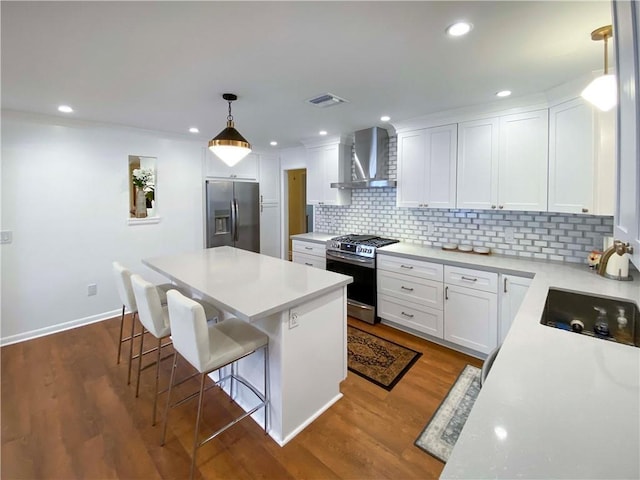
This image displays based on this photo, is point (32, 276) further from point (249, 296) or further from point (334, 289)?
point (334, 289)

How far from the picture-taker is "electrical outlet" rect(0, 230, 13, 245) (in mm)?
3072

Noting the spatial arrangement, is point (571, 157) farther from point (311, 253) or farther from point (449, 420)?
point (311, 253)

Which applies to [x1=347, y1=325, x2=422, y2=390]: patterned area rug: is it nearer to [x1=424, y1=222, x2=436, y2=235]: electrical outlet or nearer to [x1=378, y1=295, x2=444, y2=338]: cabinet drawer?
[x1=378, y1=295, x2=444, y2=338]: cabinet drawer

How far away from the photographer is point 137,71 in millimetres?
2092

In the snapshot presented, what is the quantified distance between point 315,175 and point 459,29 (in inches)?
123

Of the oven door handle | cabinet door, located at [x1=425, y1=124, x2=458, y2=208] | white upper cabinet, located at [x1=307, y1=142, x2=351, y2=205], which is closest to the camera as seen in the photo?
cabinet door, located at [x1=425, y1=124, x2=458, y2=208]

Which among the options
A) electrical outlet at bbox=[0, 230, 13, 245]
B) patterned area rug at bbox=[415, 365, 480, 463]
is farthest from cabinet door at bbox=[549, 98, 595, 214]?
electrical outlet at bbox=[0, 230, 13, 245]

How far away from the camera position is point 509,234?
121 inches

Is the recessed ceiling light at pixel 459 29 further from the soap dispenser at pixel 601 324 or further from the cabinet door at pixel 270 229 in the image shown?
the cabinet door at pixel 270 229

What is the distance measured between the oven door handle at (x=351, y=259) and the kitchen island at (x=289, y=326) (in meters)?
1.23

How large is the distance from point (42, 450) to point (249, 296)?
5.20 feet

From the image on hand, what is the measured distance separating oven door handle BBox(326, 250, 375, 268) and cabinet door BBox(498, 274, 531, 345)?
1.31 metres

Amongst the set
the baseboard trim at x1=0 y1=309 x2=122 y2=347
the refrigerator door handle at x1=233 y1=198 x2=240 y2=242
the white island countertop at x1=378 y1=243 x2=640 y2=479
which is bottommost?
the baseboard trim at x1=0 y1=309 x2=122 y2=347

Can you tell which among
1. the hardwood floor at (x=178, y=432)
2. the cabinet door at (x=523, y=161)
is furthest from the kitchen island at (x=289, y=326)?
the cabinet door at (x=523, y=161)
